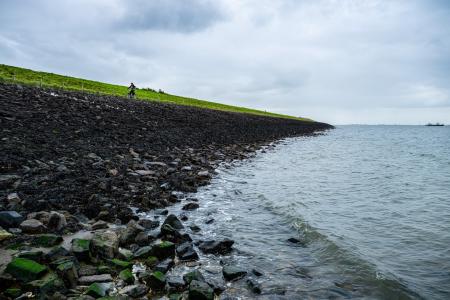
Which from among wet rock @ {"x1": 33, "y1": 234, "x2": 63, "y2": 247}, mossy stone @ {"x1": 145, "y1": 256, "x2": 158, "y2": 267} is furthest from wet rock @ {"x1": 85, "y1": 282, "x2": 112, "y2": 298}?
wet rock @ {"x1": 33, "y1": 234, "x2": 63, "y2": 247}

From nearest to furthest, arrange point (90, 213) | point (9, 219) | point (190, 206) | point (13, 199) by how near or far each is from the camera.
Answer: point (9, 219) < point (13, 199) < point (90, 213) < point (190, 206)

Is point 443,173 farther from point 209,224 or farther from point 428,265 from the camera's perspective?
point 209,224

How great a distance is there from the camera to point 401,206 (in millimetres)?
15414

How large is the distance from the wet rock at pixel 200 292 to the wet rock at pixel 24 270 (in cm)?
279

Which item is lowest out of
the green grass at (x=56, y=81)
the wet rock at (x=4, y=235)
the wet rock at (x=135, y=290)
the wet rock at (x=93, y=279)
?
the wet rock at (x=135, y=290)

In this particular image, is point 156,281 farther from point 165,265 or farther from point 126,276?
point 165,265

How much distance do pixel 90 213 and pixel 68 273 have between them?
167 inches

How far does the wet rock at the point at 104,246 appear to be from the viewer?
7766 mm

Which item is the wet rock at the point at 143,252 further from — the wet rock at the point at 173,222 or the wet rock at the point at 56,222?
the wet rock at the point at 56,222

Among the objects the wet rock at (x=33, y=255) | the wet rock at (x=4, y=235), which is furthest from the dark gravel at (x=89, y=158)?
the wet rock at (x=33, y=255)

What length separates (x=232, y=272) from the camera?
7727 mm

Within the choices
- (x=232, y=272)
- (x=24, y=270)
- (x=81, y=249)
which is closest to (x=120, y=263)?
(x=81, y=249)

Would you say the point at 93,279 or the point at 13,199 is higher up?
the point at 13,199

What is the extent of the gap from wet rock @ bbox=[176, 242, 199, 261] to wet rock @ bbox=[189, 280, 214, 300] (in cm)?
181
